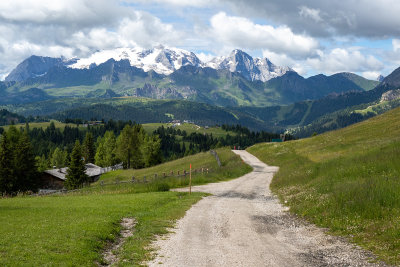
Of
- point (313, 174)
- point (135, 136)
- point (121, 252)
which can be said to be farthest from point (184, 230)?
point (135, 136)

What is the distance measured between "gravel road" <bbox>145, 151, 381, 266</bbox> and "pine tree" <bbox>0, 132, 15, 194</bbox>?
59.2 m

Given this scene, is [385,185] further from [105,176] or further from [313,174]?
[105,176]

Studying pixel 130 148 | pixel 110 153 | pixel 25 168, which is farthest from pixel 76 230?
pixel 110 153

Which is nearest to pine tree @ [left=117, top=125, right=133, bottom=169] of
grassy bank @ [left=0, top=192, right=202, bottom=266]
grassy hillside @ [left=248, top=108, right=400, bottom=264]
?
grassy hillside @ [left=248, top=108, right=400, bottom=264]

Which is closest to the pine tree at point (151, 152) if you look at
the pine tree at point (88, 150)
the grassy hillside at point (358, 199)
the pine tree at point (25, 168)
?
the pine tree at point (88, 150)

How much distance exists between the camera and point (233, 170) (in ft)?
185

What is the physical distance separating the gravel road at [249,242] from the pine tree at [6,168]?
59.2 metres

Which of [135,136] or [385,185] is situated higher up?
[135,136]

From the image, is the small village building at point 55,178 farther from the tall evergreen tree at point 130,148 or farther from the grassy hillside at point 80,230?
the grassy hillside at point 80,230

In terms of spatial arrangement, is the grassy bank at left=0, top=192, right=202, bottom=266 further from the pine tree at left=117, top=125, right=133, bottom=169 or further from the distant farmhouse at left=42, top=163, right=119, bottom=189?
the pine tree at left=117, top=125, right=133, bottom=169

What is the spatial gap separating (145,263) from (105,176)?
285ft

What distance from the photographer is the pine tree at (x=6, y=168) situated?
70062 millimetres

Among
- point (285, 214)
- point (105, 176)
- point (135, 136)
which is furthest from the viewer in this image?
point (135, 136)

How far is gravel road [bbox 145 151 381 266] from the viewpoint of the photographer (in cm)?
1345
